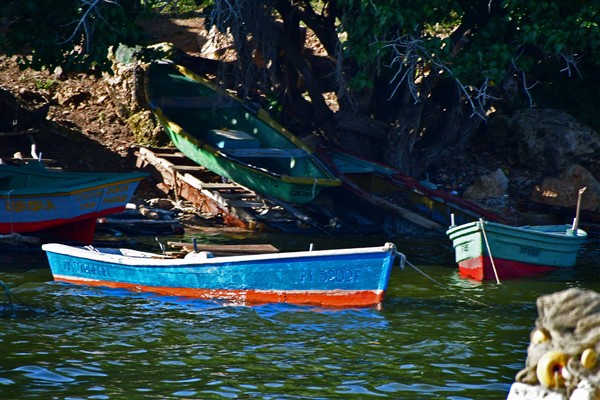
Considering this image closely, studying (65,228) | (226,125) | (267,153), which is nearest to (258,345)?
(65,228)

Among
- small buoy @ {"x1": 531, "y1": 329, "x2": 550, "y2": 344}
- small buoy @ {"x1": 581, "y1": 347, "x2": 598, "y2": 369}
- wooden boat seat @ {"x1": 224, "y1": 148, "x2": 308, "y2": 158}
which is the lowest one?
small buoy @ {"x1": 581, "y1": 347, "x2": 598, "y2": 369}

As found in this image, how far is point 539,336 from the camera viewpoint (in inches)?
150

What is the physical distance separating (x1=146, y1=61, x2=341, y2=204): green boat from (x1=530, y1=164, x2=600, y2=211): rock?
5213mm

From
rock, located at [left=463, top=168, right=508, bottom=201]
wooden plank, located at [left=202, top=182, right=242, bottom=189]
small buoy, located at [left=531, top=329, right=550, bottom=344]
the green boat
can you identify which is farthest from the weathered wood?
small buoy, located at [left=531, top=329, right=550, bottom=344]

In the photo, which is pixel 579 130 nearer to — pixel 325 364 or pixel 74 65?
pixel 74 65

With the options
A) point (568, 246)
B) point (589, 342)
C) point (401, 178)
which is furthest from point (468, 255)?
point (589, 342)

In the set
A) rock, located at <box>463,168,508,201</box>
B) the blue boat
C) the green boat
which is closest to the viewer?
the blue boat

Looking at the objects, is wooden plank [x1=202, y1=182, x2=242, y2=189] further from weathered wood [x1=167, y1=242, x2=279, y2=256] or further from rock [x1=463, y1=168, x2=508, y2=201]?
weathered wood [x1=167, y1=242, x2=279, y2=256]

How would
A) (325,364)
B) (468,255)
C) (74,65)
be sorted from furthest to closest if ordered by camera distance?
1. (74,65)
2. (468,255)
3. (325,364)

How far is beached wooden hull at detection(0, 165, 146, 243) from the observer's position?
52.3 feet

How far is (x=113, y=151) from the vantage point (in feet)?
72.5

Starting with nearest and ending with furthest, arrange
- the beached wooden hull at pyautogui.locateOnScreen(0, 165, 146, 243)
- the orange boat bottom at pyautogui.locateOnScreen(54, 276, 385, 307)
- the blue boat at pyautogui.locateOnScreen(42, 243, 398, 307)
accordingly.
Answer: the blue boat at pyautogui.locateOnScreen(42, 243, 398, 307)
the orange boat bottom at pyautogui.locateOnScreen(54, 276, 385, 307)
the beached wooden hull at pyautogui.locateOnScreen(0, 165, 146, 243)

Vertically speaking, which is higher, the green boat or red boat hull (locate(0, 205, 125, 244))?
the green boat

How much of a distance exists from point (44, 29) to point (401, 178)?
8.49 metres
